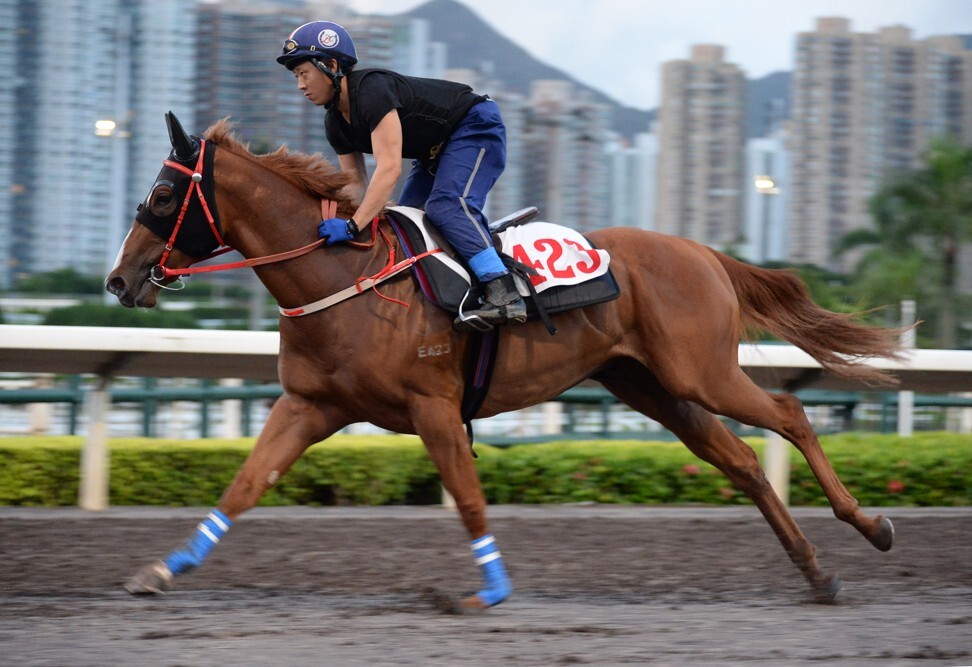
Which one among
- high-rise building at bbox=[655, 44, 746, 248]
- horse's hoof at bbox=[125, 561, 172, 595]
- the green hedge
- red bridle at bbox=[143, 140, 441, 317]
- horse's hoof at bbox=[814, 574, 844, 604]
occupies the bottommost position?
the green hedge

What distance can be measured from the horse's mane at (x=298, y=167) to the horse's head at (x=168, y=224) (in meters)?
0.19

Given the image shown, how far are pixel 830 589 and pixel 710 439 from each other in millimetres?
790

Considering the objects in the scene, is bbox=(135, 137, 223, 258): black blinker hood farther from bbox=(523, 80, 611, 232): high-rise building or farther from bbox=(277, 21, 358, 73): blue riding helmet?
bbox=(523, 80, 611, 232): high-rise building

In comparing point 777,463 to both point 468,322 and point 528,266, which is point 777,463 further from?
point 468,322

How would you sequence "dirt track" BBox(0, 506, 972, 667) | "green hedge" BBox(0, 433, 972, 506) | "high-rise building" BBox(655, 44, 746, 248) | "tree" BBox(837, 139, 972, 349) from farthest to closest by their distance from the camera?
"high-rise building" BBox(655, 44, 746, 248), "tree" BBox(837, 139, 972, 349), "green hedge" BBox(0, 433, 972, 506), "dirt track" BBox(0, 506, 972, 667)

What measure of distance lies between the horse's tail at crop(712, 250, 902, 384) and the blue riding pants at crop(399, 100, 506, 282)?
1.25m

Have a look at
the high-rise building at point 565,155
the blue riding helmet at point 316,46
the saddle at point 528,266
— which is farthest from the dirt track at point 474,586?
the high-rise building at point 565,155

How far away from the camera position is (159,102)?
2497 cm

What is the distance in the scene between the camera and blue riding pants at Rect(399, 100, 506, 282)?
4.30 metres

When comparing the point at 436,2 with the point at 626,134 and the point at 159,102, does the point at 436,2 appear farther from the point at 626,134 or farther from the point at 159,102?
the point at 159,102

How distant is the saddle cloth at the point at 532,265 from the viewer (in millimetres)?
4285

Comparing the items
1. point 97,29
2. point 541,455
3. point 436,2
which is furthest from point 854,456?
point 436,2

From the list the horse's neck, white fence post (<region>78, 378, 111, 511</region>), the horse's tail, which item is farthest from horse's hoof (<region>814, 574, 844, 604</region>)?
white fence post (<region>78, 378, 111, 511</region>)

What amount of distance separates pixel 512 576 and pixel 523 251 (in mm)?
1496
